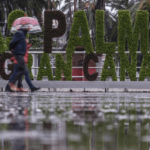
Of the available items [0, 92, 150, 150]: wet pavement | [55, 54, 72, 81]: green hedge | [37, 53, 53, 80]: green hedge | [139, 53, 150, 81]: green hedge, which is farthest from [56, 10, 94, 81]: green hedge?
[0, 92, 150, 150]: wet pavement

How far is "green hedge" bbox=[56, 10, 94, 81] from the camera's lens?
57.7 feet

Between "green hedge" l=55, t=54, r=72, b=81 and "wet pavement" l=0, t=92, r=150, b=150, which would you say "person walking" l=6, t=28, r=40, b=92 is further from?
"wet pavement" l=0, t=92, r=150, b=150

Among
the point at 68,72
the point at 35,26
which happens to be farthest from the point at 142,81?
the point at 35,26

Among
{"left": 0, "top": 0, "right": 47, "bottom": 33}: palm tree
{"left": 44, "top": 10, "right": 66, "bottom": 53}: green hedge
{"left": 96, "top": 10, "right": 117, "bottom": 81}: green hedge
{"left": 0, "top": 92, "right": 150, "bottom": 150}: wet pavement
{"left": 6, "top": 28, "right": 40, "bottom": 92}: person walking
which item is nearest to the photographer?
{"left": 0, "top": 92, "right": 150, "bottom": 150}: wet pavement

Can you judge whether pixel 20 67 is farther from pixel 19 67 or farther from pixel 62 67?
pixel 62 67

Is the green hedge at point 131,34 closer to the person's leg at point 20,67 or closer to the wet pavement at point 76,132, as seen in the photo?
the person's leg at point 20,67

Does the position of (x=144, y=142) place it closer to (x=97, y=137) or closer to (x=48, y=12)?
(x=97, y=137)

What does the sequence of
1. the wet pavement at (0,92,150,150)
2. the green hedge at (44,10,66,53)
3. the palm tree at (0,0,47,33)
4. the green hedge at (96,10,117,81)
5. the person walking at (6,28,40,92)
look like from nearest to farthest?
1. the wet pavement at (0,92,150,150)
2. the person walking at (6,28,40,92)
3. the green hedge at (44,10,66,53)
4. the green hedge at (96,10,117,81)
5. the palm tree at (0,0,47,33)

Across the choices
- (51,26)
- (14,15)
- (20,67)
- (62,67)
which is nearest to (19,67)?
(20,67)

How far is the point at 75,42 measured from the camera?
58.0ft

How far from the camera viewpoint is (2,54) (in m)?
17.8

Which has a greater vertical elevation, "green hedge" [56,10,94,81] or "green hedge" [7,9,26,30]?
"green hedge" [7,9,26,30]

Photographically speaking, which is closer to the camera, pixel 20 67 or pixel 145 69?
pixel 20 67

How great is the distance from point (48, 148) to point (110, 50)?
14.8 metres
